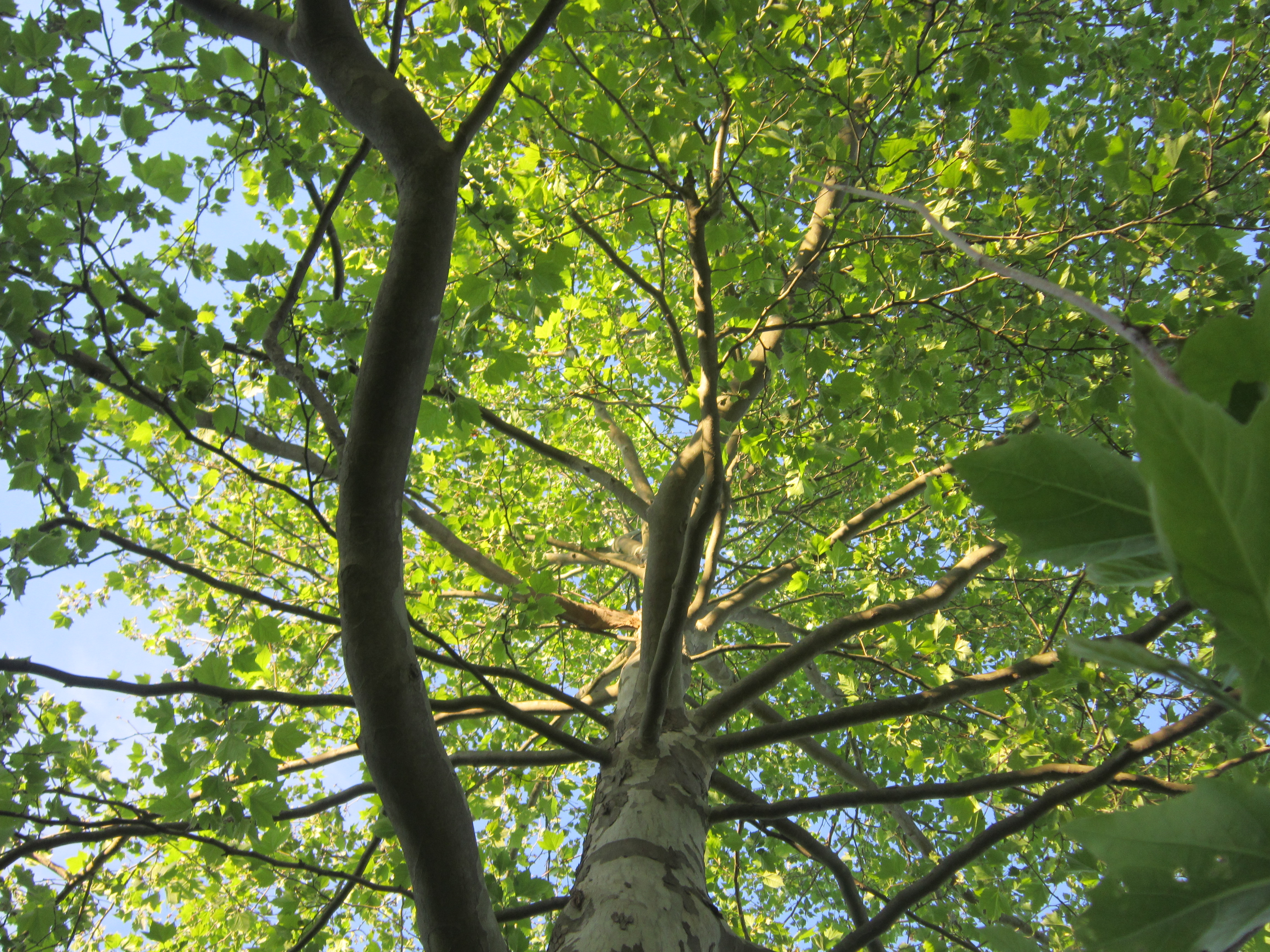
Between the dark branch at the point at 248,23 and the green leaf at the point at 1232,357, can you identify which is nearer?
the green leaf at the point at 1232,357

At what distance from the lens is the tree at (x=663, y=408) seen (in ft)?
5.62

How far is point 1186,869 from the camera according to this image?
13.0 inches

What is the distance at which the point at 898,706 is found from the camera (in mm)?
2217

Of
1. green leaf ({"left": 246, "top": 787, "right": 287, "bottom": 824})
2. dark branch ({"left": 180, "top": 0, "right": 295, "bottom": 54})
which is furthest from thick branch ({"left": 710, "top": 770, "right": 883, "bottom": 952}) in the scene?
dark branch ({"left": 180, "top": 0, "right": 295, "bottom": 54})

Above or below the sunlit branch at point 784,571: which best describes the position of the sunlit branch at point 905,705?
below

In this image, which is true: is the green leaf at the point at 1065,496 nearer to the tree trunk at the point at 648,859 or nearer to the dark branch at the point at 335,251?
the tree trunk at the point at 648,859

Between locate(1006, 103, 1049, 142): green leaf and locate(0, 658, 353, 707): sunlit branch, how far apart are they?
108 inches

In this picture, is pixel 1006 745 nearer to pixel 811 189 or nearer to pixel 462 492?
pixel 811 189

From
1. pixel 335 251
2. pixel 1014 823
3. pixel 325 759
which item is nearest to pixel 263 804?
pixel 325 759

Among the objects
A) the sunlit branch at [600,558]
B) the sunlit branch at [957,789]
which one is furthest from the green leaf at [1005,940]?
the sunlit branch at [600,558]

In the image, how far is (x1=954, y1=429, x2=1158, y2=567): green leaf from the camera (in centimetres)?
36

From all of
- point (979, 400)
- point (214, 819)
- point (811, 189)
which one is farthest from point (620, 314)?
point (214, 819)

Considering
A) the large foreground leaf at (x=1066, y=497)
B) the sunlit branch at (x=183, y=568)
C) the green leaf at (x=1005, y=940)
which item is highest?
the sunlit branch at (x=183, y=568)

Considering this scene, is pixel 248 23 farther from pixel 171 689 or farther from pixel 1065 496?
pixel 1065 496
